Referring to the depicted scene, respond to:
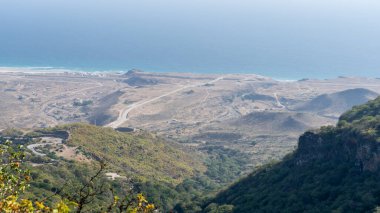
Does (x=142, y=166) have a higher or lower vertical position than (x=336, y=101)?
lower

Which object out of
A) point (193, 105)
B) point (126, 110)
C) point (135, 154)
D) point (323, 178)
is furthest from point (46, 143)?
point (193, 105)

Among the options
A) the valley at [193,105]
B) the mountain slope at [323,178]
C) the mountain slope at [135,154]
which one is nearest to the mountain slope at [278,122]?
the valley at [193,105]

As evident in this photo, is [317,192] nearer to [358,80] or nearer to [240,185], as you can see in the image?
[240,185]

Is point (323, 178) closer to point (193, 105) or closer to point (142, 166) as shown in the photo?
point (142, 166)

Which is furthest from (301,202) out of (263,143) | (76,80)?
(76,80)

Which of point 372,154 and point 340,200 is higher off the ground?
point 372,154

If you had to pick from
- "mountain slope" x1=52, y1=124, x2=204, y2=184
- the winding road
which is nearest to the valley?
the winding road
